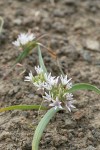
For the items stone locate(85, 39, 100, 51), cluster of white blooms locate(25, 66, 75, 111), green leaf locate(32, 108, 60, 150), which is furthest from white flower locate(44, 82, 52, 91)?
stone locate(85, 39, 100, 51)

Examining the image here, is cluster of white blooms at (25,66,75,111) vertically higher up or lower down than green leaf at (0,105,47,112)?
higher up

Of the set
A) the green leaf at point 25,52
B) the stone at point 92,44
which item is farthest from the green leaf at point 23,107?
the stone at point 92,44

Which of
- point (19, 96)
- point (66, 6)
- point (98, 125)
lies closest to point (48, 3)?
point (66, 6)

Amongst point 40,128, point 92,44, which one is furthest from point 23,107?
point 92,44

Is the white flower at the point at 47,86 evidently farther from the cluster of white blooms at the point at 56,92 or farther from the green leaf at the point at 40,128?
the green leaf at the point at 40,128

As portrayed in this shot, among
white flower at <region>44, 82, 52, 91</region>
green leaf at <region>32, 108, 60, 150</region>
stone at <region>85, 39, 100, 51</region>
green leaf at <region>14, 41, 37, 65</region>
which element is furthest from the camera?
stone at <region>85, 39, 100, 51</region>

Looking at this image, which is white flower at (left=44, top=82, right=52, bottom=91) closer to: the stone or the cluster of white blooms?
the cluster of white blooms

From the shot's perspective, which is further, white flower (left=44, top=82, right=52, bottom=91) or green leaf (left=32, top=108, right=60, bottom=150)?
white flower (left=44, top=82, right=52, bottom=91)

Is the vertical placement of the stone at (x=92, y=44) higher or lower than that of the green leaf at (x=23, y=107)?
lower

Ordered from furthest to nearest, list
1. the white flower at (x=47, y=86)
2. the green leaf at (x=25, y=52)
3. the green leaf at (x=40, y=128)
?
the green leaf at (x=25, y=52)
the white flower at (x=47, y=86)
the green leaf at (x=40, y=128)
